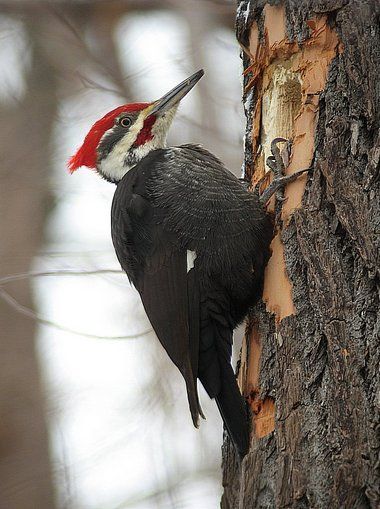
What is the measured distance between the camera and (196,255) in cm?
328

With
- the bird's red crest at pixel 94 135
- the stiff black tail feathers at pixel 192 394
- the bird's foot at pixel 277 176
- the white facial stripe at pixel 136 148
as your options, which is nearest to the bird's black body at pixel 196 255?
the stiff black tail feathers at pixel 192 394

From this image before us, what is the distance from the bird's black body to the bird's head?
15.6 inches

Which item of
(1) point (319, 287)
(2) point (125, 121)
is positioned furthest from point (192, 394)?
(2) point (125, 121)

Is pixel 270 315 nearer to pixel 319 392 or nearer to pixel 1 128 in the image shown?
pixel 319 392

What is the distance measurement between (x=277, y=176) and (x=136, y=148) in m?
1.10

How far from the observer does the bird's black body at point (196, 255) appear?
3.09m

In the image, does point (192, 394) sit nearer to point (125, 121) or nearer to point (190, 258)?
point (190, 258)

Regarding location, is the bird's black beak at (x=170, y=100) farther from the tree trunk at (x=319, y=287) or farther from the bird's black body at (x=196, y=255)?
the tree trunk at (x=319, y=287)

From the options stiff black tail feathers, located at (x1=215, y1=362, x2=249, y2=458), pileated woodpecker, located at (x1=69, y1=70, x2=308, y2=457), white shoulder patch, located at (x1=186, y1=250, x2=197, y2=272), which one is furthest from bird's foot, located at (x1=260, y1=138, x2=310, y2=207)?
stiff black tail feathers, located at (x1=215, y1=362, x2=249, y2=458)

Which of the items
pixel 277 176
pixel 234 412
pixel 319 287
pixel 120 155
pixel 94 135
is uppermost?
pixel 94 135

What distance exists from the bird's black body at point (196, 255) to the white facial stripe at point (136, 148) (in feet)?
1.30

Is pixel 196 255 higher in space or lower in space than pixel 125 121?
lower

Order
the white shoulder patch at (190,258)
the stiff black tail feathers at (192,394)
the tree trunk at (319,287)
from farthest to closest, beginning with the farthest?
1. the white shoulder patch at (190,258)
2. the stiff black tail feathers at (192,394)
3. the tree trunk at (319,287)

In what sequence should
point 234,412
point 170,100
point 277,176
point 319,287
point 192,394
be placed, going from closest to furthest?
point 319,287
point 234,412
point 192,394
point 277,176
point 170,100
